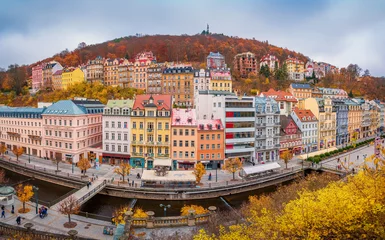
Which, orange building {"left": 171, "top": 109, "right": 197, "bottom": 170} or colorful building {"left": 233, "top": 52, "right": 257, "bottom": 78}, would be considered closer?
orange building {"left": 171, "top": 109, "right": 197, "bottom": 170}

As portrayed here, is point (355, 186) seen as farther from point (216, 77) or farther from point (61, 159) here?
point (216, 77)

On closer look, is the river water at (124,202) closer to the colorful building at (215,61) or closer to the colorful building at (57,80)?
the colorful building at (215,61)

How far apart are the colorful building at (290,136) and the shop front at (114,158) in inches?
1333

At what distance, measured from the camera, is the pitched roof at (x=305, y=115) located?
68156 millimetres

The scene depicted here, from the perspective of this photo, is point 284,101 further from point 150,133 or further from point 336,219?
point 336,219

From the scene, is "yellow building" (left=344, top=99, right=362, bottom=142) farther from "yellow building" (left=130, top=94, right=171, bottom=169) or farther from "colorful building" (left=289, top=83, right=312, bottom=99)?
"yellow building" (left=130, top=94, right=171, bottom=169)

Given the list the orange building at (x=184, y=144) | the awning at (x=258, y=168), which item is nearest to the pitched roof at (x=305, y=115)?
the awning at (x=258, y=168)

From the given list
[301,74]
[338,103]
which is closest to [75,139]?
[338,103]

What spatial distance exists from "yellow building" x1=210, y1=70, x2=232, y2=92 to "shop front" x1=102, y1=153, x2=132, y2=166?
1673 inches

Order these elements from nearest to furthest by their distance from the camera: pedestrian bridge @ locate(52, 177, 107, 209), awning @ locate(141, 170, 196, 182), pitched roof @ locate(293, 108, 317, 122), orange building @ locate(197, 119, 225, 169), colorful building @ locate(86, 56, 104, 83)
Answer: pedestrian bridge @ locate(52, 177, 107, 209) < awning @ locate(141, 170, 196, 182) < orange building @ locate(197, 119, 225, 169) < pitched roof @ locate(293, 108, 317, 122) < colorful building @ locate(86, 56, 104, 83)

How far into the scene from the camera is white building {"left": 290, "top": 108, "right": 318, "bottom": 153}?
67988 mm

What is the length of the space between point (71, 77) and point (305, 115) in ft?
276

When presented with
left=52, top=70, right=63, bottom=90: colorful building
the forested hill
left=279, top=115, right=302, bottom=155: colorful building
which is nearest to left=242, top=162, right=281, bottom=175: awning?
left=279, top=115, right=302, bottom=155: colorful building

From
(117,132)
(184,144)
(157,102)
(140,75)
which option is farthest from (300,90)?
(117,132)
